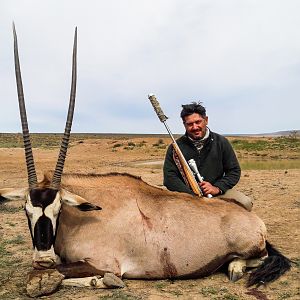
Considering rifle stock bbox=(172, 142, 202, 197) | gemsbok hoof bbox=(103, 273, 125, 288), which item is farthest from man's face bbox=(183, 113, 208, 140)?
gemsbok hoof bbox=(103, 273, 125, 288)

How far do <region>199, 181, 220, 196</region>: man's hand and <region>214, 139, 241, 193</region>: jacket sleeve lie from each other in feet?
0.29

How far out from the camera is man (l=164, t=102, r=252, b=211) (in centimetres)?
678

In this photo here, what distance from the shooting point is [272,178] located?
17.0 meters

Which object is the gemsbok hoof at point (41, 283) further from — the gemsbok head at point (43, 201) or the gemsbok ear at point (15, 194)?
the gemsbok ear at point (15, 194)

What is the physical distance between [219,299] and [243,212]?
52.8 inches

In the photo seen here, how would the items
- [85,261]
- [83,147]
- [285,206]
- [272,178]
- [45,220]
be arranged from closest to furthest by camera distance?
1. [45,220]
2. [85,261]
3. [285,206]
4. [272,178]
5. [83,147]

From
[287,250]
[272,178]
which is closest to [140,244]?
[287,250]

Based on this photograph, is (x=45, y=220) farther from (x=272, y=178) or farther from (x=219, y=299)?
(x=272, y=178)

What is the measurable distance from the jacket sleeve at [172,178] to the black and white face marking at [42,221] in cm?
217

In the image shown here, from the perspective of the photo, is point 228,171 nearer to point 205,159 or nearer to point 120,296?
point 205,159

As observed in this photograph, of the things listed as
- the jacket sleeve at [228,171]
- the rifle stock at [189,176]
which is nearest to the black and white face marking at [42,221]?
the rifle stock at [189,176]

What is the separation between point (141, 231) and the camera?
18.7 feet

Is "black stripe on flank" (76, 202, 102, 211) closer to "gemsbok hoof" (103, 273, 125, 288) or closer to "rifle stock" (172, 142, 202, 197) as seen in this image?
"gemsbok hoof" (103, 273, 125, 288)

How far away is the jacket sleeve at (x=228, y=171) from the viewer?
682cm
